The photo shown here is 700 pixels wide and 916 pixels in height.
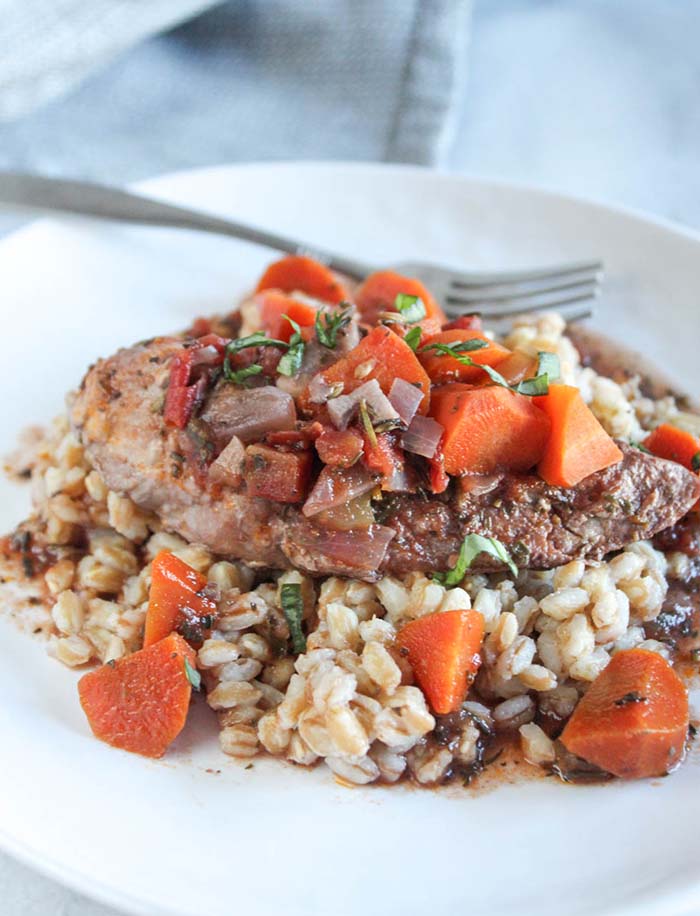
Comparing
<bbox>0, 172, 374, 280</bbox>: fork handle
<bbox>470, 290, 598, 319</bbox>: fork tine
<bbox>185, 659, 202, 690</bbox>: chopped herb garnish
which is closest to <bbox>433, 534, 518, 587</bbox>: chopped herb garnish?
<bbox>185, 659, 202, 690</bbox>: chopped herb garnish

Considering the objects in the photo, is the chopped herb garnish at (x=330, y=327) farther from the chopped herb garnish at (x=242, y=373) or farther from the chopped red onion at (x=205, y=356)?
the chopped red onion at (x=205, y=356)

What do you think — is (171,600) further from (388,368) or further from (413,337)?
(413,337)

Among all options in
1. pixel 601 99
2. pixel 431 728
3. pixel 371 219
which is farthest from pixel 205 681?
pixel 601 99

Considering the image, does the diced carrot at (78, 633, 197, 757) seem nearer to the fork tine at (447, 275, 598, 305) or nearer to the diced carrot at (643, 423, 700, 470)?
the diced carrot at (643, 423, 700, 470)

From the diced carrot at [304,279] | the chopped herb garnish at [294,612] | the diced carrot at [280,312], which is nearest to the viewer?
the chopped herb garnish at [294,612]

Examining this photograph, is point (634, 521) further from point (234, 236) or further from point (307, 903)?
point (234, 236)

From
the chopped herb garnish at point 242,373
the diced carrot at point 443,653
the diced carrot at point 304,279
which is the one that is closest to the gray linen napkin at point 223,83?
the diced carrot at point 304,279
